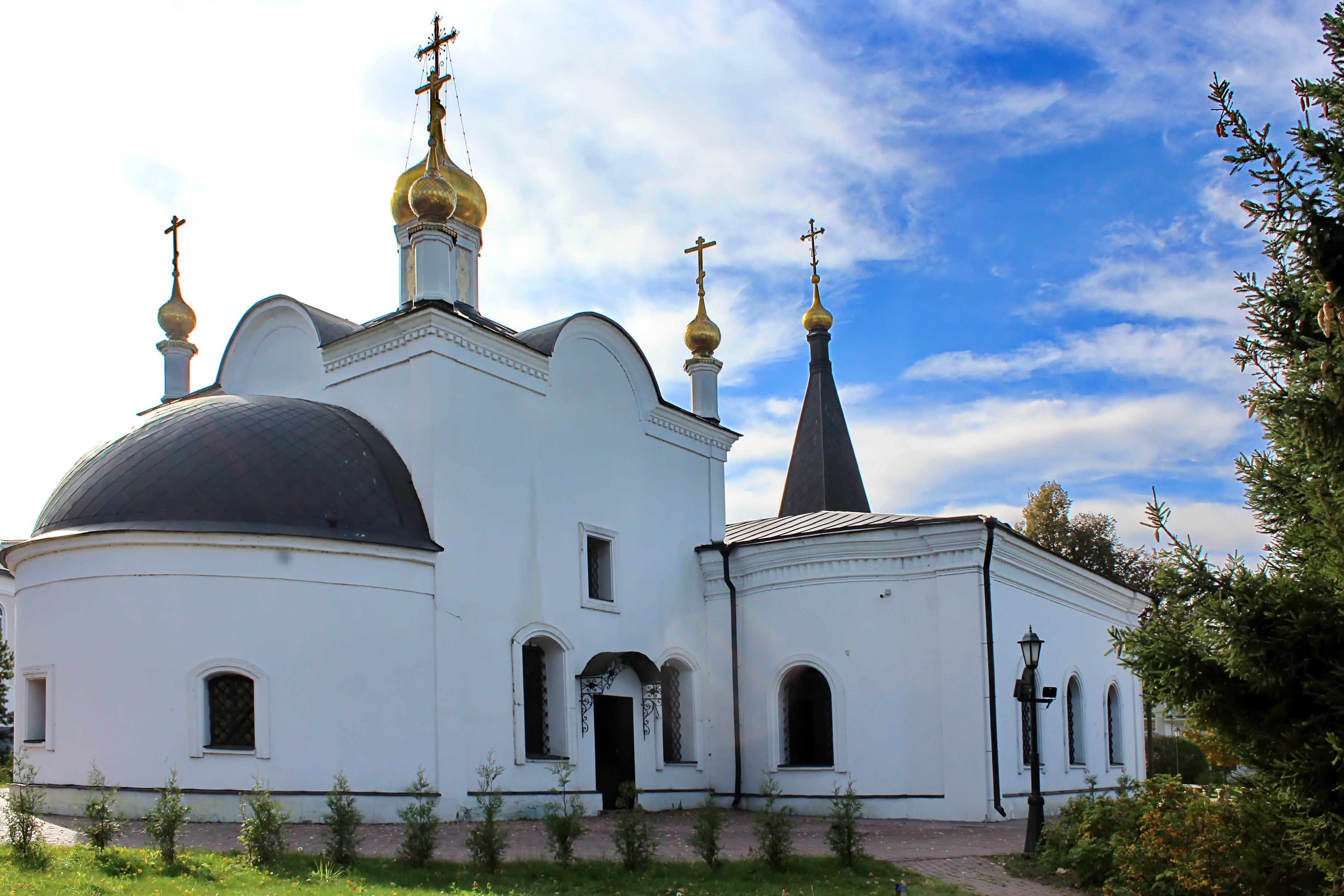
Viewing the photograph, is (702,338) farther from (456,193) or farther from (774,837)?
(774,837)

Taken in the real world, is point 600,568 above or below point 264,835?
above

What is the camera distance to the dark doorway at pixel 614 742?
49.7ft

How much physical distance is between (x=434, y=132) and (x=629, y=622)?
7456mm

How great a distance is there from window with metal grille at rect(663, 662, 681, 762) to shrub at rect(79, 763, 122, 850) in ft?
26.1

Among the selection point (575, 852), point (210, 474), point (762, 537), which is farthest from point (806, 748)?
point (210, 474)

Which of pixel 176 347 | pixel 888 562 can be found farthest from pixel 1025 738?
pixel 176 347

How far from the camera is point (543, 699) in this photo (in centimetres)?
1439

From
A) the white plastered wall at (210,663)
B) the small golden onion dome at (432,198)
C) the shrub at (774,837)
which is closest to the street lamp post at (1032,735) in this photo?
the shrub at (774,837)

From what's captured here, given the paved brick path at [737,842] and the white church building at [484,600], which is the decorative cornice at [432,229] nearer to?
the white church building at [484,600]

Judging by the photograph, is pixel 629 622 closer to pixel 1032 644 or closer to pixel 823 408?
pixel 1032 644

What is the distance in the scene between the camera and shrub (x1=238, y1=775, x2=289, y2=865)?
8398 mm

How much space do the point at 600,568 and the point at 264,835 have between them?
7.59 metres

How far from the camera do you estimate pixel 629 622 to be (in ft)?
51.6

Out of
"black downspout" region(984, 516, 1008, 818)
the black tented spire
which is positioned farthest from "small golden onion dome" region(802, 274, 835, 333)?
"black downspout" region(984, 516, 1008, 818)
